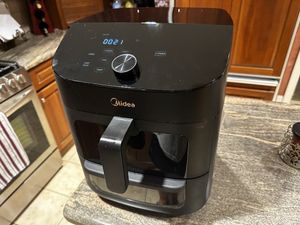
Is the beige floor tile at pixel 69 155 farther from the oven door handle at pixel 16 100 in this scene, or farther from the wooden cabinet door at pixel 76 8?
the wooden cabinet door at pixel 76 8

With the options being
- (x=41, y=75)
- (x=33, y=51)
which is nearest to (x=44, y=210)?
(x=41, y=75)

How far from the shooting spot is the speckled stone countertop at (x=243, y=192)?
1.56ft

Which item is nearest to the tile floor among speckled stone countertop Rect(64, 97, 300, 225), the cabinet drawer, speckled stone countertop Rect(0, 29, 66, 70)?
the cabinet drawer

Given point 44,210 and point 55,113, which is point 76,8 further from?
point 44,210

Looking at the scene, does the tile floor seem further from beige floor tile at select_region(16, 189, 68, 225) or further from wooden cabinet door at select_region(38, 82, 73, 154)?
wooden cabinet door at select_region(38, 82, 73, 154)

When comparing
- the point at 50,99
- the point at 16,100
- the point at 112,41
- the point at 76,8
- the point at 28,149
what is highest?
the point at 112,41

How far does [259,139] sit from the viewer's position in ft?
2.12

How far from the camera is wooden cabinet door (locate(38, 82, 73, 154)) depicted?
1535 millimetres

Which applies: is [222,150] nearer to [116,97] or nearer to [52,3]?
[116,97]

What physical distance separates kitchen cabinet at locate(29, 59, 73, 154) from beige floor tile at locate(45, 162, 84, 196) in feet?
0.57

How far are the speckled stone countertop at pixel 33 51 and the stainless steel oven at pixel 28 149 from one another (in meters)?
0.17

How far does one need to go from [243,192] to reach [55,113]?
1469 millimetres

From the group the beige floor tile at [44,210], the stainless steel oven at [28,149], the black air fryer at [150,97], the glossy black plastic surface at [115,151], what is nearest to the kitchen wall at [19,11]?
the stainless steel oven at [28,149]

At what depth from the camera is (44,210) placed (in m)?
1.49
